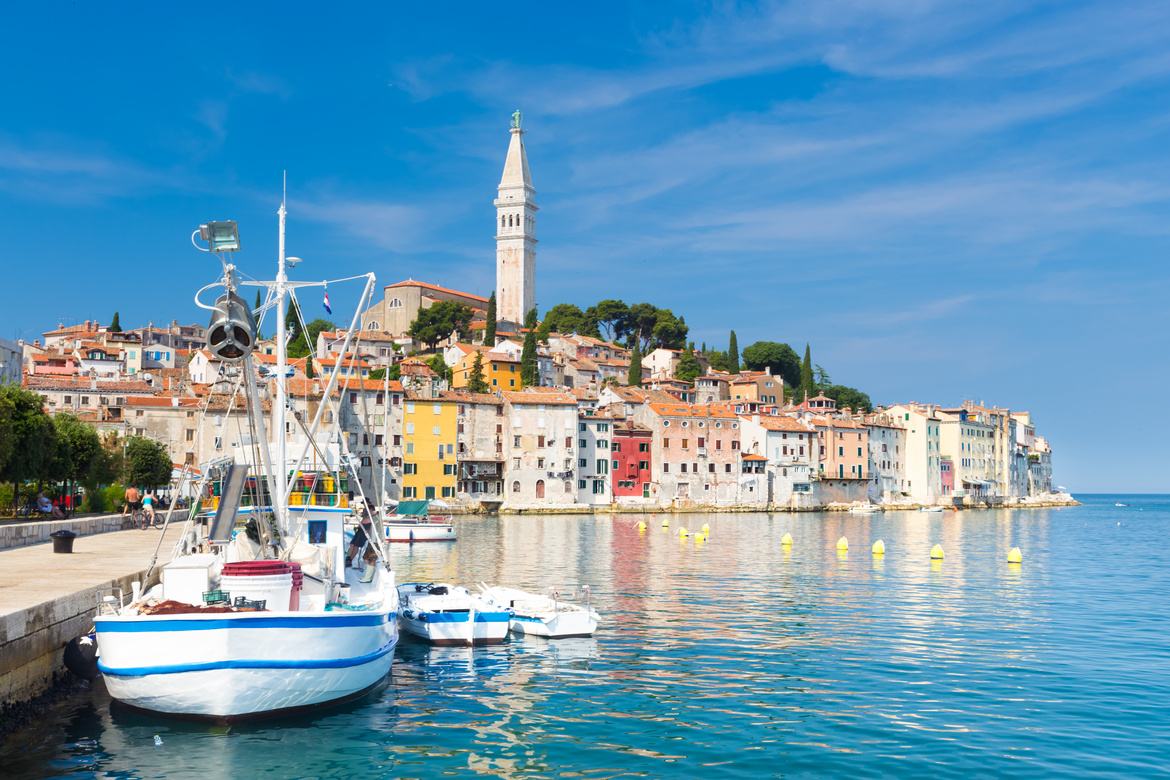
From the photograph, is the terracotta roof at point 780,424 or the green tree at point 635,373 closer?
the terracotta roof at point 780,424

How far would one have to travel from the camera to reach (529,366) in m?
103

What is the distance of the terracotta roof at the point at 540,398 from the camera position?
8362 cm

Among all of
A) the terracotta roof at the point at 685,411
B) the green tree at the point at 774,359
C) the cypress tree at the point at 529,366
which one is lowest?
the terracotta roof at the point at 685,411

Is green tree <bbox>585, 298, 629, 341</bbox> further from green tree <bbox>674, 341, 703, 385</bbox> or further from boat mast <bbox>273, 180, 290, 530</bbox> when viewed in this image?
boat mast <bbox>273, 180, 290, 530</bbox>

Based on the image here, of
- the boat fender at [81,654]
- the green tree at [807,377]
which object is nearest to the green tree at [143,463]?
the boat fender at [81,654]

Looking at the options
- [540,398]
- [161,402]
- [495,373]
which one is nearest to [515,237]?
[495,373]

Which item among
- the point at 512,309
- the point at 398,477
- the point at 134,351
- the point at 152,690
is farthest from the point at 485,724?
the point at 512,309

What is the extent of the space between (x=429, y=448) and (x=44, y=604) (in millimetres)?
65722

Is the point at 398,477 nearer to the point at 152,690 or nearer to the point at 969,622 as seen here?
the point at 969,622

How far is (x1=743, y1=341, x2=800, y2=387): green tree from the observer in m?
134

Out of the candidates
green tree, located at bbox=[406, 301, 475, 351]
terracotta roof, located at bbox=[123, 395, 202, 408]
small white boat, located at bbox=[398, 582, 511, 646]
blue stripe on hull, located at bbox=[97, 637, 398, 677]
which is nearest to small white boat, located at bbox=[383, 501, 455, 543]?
terracotta roof, located at bbox=[123, 395, 202, 408]

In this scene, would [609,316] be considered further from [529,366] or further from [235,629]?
[235,629]

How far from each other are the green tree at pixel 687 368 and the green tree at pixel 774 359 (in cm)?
1102

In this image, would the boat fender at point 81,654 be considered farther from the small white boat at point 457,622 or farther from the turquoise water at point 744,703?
the small white boat at point 457,622
